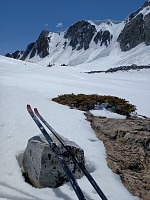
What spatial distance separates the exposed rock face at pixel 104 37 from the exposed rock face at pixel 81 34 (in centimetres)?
487

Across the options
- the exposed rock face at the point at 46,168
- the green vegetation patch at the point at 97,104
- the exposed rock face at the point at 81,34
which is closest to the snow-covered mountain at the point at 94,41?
the exposed rock face at the point at 81,34

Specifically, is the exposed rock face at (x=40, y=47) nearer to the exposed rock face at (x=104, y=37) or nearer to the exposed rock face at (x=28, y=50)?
the exposed rock face at (x=28, y=50)

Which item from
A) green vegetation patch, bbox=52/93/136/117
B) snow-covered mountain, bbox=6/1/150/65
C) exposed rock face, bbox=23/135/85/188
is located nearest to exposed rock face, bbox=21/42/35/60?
snow-covered mountain, bbox=6/1/150/65

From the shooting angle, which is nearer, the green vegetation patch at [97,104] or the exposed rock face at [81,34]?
the green vegetation patch at [97,104]

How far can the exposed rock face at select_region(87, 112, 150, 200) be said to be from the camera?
480cm

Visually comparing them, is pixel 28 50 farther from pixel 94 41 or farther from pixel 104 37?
pixel 104 37

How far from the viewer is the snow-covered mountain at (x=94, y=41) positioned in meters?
89.8

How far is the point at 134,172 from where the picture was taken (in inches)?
204

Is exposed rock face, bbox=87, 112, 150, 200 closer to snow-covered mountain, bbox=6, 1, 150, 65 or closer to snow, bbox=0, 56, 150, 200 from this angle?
snow, bbox=0, 56, 150, 200

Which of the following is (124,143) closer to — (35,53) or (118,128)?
(118,128)

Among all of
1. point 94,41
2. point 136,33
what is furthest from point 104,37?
point 136,33

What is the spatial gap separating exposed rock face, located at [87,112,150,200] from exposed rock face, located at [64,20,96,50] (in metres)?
116

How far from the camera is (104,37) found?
114875mm

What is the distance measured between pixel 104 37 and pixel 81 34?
20.4 meters
